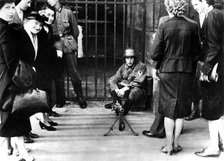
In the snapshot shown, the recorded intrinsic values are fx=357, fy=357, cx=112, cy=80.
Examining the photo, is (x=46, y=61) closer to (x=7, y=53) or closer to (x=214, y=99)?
(x=7, y=53)

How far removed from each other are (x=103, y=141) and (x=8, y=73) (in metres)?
2.00

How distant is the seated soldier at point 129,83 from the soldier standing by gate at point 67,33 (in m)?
1.31

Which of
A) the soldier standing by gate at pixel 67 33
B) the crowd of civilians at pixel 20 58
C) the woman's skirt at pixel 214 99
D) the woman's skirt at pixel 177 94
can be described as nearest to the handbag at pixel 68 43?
the soldier standing by gate at pixel 67 33

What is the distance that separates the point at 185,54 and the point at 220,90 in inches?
26.7

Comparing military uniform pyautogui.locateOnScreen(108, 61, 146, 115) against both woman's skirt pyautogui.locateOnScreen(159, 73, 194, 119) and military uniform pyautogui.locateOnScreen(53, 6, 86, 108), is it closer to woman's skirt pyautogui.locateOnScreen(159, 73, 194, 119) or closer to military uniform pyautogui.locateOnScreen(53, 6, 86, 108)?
military uniform pyautogui.locateOnScreen(53, 6, 86, 108)

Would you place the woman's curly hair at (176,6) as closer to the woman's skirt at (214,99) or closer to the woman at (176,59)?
the woman at (176,59)

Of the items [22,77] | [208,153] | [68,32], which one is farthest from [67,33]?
[208,153]

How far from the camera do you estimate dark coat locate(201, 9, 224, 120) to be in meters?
4.55

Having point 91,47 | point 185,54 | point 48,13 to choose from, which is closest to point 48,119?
point 48,13

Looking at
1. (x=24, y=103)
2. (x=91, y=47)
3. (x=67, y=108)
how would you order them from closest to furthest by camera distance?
(x=24, y=103) < (x=67, y=108) < (x=91, y=47)

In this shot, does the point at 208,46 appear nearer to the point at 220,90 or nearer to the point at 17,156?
the point at 220,90

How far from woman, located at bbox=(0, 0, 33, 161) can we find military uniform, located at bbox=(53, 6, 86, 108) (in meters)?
2.80

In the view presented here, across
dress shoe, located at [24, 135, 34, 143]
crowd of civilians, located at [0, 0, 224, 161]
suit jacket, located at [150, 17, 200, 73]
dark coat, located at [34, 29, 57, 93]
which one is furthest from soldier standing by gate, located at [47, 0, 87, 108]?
suit jacket, located at [150, 17, 200, 73]

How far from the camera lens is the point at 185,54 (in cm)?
481
